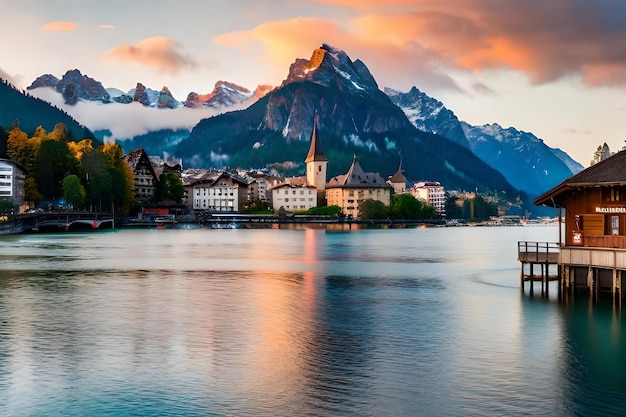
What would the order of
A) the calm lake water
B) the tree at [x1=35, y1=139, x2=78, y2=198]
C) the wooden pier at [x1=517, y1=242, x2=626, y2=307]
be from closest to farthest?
1. the calm lake water
2. the wooden pier at [x1=517, y1=242, x2=626, y2=307]
3. the tree at [x1=35, y1=139, x2=78, y2=198]

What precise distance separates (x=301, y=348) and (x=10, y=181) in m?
156

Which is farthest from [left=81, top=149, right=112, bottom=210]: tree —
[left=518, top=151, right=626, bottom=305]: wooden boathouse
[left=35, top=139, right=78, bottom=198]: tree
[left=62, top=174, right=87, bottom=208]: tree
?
[left=518, top=151, right=626, bottom=305]: wooden boathouse

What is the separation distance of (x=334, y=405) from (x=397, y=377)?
16.4 ft

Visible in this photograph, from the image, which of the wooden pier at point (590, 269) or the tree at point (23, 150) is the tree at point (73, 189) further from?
the wooden pier at point (590, 269)

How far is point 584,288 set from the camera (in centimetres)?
5369

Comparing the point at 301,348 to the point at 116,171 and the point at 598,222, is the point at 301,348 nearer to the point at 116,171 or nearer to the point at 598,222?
the point at 598,222

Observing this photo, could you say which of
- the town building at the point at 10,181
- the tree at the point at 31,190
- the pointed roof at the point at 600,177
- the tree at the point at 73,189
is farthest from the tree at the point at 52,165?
the pointed roof at the point at 600,177

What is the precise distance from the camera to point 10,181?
17362 centimetres

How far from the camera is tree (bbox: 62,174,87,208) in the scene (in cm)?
16875

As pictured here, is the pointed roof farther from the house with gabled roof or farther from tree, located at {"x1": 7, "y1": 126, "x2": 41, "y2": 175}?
tree, located at {"x1": 7, "y1": 126, "x2": 41, "y2": 175}

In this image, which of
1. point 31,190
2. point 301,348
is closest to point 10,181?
point 31,190

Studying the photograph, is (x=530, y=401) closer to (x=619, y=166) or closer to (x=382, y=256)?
(x=619, y=166)

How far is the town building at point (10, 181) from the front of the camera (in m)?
172

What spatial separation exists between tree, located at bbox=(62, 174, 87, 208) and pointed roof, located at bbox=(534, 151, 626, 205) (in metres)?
Result: 140
